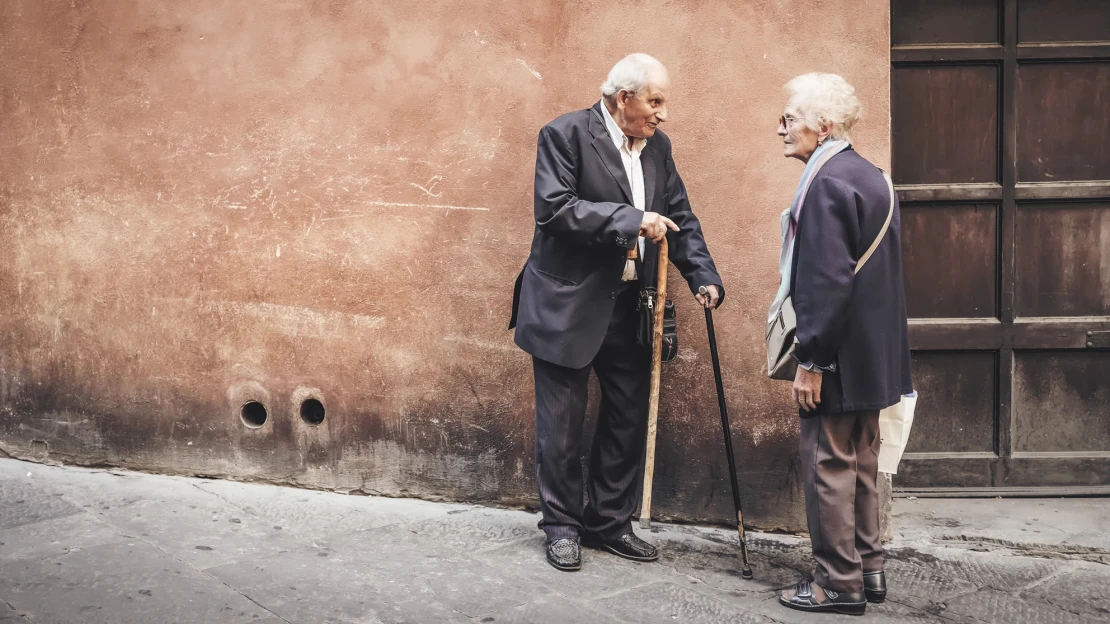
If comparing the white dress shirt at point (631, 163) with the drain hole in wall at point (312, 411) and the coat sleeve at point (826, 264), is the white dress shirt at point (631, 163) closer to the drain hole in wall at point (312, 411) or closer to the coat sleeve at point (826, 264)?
the coat sleeve at point (826, 264)

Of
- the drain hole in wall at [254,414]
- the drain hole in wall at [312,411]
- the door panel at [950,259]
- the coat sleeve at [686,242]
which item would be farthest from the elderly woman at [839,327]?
the drain hole in wall at [254,414]

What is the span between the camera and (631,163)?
3.66m

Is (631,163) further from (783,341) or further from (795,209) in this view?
(783,341)

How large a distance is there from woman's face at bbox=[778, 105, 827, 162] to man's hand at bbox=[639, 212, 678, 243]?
464 millimetres

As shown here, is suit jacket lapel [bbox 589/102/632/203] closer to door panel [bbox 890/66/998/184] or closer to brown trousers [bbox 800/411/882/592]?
brown trousers [bbox 800/411/882/592]

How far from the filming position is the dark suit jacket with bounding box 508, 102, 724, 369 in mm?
3516

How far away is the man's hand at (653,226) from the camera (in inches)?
134

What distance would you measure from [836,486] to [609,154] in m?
1.35

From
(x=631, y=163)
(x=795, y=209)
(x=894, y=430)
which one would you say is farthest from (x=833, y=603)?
(x=631, y=163)

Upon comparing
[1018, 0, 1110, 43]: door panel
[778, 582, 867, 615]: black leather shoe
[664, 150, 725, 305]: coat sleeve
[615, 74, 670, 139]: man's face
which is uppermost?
[1018, 0, 1110, 43]: door panel

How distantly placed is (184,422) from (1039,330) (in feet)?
11.8

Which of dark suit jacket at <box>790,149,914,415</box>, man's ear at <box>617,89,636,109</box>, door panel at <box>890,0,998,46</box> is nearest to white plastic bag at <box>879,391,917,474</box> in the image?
dark suit jacket at <box>790,149,914,415</box>

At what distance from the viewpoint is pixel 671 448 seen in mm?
4109

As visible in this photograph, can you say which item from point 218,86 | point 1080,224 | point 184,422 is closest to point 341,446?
point 184,422
